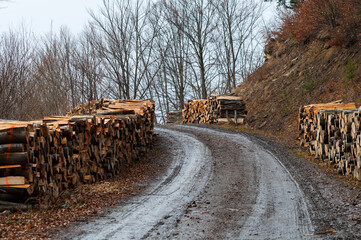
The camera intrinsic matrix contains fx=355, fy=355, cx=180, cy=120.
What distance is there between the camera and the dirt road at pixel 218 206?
5.46m

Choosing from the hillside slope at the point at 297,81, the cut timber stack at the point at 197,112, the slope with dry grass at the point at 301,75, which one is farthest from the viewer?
the cut timber stack at the point at 197,112

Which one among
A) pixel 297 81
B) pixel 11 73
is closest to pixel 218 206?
pixel 11 73

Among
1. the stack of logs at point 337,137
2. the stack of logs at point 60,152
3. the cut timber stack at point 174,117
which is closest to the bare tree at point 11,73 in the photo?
the stack of logs at point 60,152

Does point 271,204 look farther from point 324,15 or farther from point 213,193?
point 324,15

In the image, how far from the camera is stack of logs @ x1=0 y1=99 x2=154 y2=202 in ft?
21.9

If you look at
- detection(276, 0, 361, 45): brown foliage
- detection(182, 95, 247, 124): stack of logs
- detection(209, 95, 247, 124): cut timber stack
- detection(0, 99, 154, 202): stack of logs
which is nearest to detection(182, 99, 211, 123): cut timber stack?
detection(182, 95, 247, 124): stack of logs

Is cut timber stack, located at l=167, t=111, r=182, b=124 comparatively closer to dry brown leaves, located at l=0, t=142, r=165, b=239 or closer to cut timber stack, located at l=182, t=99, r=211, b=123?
cut timber stack, located at l=182, t=99, r=211, b=123

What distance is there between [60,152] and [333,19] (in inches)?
705

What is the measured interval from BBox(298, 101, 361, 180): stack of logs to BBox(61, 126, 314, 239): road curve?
58.9 inches

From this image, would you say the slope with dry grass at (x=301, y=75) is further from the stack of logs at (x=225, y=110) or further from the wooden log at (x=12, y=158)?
the wooden log at (x=12, y=158)

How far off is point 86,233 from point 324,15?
19.2m

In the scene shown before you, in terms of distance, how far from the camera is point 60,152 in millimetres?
8211

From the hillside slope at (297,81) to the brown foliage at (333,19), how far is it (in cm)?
72

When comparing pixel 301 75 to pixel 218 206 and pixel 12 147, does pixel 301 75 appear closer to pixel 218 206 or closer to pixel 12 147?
pixel 218 206
